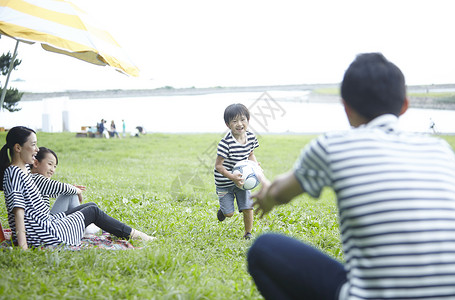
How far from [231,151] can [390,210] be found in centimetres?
331

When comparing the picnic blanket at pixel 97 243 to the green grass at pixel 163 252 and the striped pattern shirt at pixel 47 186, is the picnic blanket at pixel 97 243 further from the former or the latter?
the striped pattern shirt at pixel 47 186

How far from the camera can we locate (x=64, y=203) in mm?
4797

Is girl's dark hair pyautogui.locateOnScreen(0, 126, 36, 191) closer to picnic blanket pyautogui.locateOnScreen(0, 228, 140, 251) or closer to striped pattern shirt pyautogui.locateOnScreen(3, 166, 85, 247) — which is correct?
striped pattern shirt pyautogui.locateOnScreen(3, 166, 85, 247)

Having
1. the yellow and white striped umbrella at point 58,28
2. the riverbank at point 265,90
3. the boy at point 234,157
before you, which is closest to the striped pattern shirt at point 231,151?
the boy at point 234,157

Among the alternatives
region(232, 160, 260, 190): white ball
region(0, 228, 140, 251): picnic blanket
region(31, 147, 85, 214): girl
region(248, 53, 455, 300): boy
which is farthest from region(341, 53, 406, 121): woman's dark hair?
region(31, 147, 85, 214): girl

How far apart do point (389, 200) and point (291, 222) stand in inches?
→ 165

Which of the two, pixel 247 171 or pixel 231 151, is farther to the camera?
pixel 231 151

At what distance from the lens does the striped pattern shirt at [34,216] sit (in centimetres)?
383

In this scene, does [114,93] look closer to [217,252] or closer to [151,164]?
[151,164]

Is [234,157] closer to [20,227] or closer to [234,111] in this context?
[234,111]

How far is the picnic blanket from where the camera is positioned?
157 inches

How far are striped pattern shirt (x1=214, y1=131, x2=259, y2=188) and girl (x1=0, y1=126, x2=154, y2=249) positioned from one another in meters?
1.65

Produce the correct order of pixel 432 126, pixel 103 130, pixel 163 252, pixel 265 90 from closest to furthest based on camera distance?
pixel 163 252 → pixel 432 126 → pixel 265 90 → pixel 103 130

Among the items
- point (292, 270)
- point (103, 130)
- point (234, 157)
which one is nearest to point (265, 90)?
point (103, 130)
